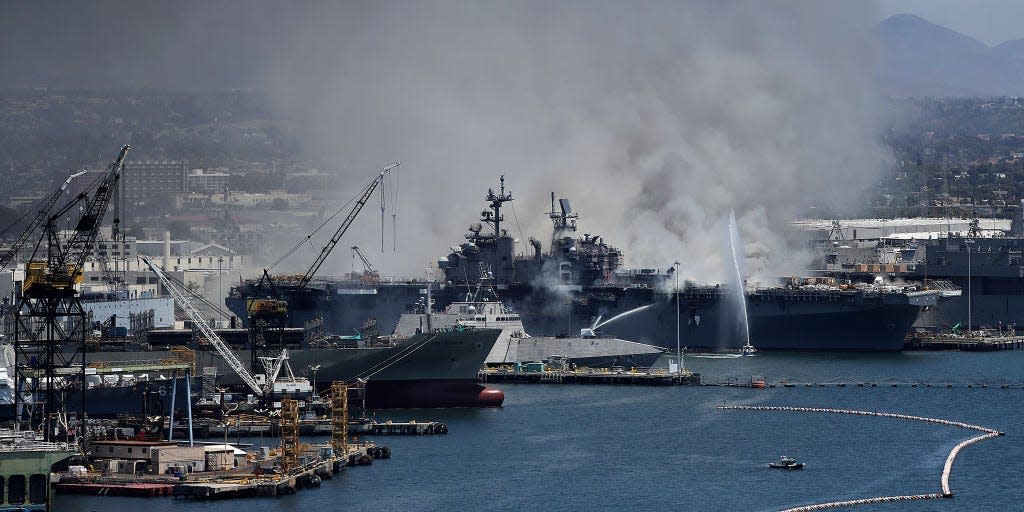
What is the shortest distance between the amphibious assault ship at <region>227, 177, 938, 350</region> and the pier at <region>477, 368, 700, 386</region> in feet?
29.3

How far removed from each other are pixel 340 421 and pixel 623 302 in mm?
31221

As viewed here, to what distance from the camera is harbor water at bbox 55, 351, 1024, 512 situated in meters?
39.2

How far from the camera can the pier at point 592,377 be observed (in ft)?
202

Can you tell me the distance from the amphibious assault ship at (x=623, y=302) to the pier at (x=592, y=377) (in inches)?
351

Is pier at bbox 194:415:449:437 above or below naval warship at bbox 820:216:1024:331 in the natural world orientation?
below

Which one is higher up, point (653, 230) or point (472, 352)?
point (653, 230)

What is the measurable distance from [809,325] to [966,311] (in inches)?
521

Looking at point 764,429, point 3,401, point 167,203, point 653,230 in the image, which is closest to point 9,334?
point 3,401

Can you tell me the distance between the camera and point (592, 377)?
62688 millimetres

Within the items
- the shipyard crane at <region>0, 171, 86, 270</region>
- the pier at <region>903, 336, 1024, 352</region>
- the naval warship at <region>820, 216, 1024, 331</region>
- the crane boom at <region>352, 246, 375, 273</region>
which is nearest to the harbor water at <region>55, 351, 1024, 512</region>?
the shipyard crane at <region>0, 171, 86, 270</region>

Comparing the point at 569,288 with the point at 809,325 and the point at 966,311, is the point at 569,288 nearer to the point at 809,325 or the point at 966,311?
the point at 809,325

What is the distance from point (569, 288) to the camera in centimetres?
7569

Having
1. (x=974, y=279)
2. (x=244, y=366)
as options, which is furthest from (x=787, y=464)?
(x=974, y=279)

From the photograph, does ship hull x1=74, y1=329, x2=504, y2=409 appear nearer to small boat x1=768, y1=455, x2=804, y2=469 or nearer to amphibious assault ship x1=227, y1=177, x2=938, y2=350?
small boat x1=768, y1=455, x2=804, y2=469
